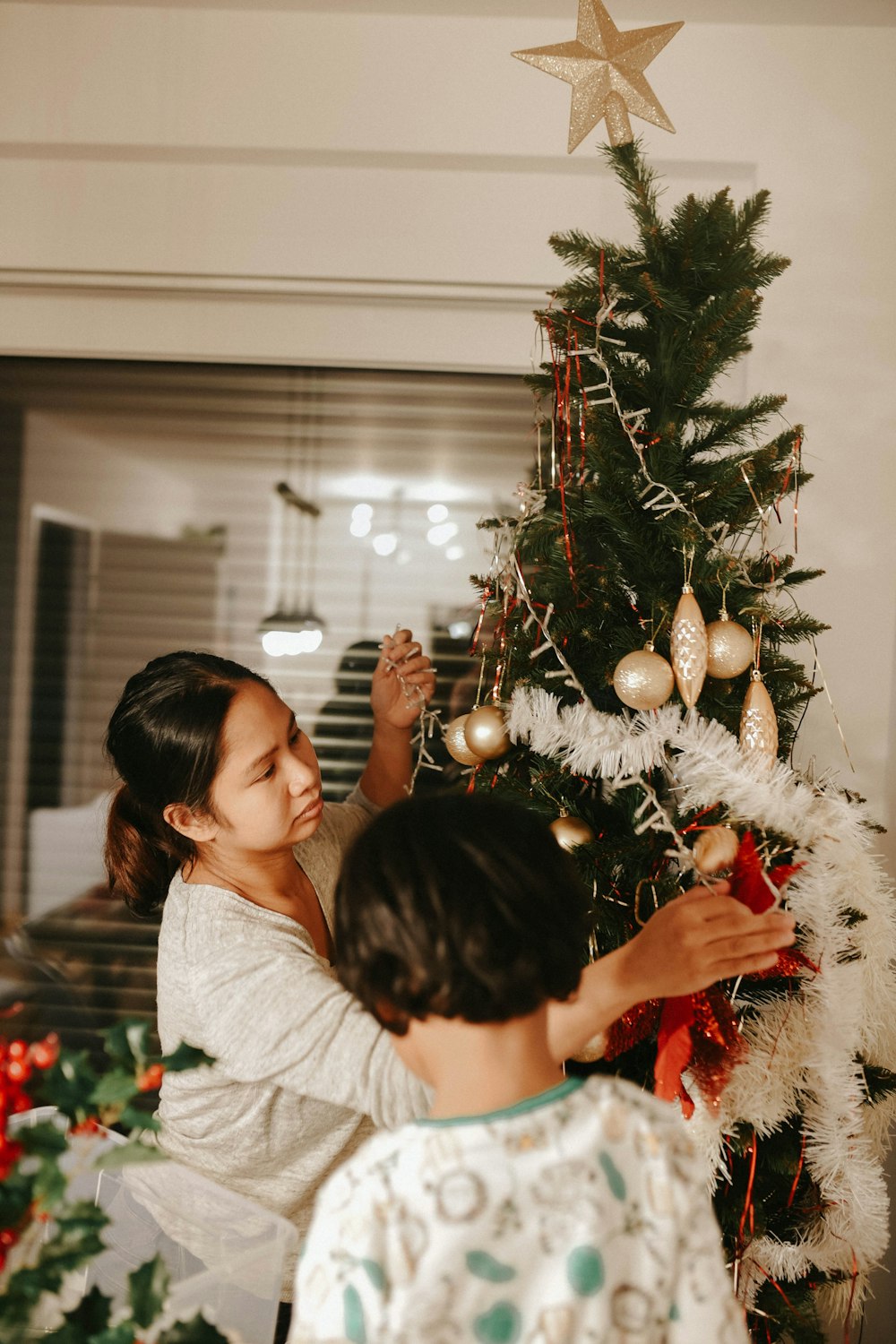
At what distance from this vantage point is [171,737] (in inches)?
47.4

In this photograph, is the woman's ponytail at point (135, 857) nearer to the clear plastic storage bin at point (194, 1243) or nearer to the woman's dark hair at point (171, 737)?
the woman's dark hair at point (171, 737)

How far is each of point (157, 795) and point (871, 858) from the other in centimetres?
91

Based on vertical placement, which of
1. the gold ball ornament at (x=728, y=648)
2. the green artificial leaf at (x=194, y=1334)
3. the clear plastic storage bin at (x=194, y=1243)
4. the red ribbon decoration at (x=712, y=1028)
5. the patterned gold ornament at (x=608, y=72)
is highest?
the patterned gold ornament at (x=608, y=72)

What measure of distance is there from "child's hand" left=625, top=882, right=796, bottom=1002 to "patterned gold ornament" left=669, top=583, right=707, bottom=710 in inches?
9.8

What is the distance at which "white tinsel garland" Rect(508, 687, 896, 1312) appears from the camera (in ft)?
3.33

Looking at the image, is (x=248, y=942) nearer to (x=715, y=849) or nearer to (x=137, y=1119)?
(x=137, y=1119)

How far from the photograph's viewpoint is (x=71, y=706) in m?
1.95

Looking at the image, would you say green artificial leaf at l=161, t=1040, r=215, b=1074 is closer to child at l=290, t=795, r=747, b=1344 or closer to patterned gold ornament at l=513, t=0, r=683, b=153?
child at l=290, t=795, r=747, b=1344

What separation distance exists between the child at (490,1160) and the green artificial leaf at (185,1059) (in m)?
0.13

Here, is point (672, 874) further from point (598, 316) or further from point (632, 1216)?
point (598, 316)

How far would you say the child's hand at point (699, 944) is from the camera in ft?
2.97

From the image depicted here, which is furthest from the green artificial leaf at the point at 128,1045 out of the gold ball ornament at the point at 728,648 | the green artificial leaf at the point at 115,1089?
the gold ball ornament at the point at 728,648

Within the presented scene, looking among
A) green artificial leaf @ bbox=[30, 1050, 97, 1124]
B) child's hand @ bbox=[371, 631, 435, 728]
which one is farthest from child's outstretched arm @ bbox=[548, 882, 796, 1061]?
child's hand @ bbox=[371, 631, 435, 728]

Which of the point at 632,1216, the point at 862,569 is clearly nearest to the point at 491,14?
the point at 862,569
